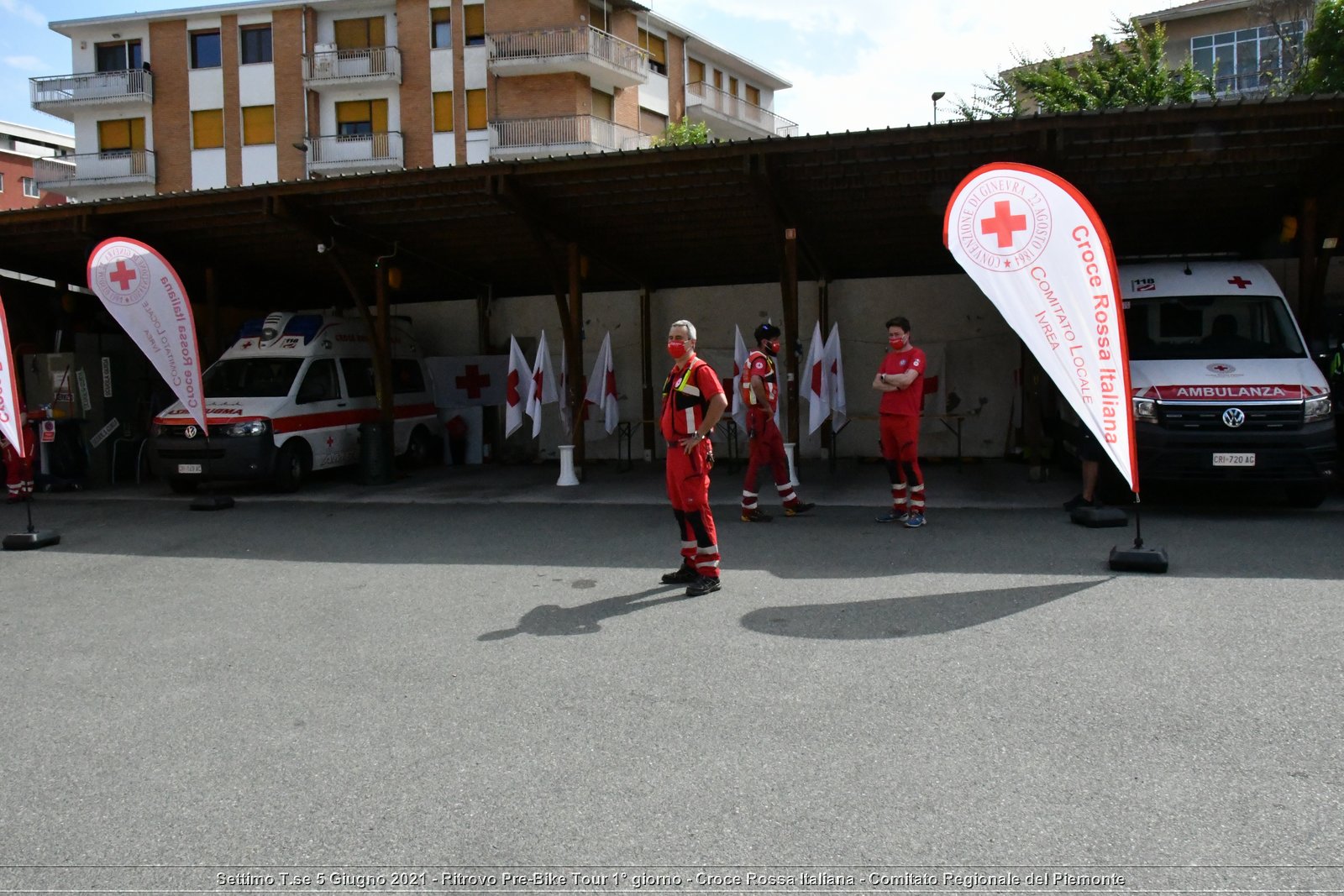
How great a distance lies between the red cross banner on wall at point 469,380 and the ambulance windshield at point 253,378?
3589 millimetres

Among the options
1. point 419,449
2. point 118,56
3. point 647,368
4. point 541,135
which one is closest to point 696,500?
point 647,368

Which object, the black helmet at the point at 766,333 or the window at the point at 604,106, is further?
the window at the point at 604,106

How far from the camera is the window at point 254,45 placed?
125 feet

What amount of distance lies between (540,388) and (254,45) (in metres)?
31.6

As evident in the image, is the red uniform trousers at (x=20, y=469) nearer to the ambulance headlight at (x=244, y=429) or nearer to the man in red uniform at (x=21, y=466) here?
the man in red uniform at (x=21, y=466)

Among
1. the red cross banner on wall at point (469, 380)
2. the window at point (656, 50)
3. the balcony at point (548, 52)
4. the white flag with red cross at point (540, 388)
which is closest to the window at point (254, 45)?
the balcony at point (548, 52)

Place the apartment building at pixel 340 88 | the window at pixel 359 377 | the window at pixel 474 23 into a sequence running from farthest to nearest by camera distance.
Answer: the window at pixel 474 23
the apartment building at pixel 340 88
the window at pixel 359 377

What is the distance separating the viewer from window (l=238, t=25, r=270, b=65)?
38.1m

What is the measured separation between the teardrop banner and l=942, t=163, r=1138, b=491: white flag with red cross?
846cm

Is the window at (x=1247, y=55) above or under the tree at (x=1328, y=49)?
above

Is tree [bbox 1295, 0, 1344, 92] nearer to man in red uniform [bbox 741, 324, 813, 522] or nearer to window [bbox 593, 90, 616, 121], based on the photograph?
man in red uniform [bbox 741, 324, 813, 522]

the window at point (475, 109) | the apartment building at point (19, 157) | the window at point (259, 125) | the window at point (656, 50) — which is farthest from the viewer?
the apartment building at point (19, 157)

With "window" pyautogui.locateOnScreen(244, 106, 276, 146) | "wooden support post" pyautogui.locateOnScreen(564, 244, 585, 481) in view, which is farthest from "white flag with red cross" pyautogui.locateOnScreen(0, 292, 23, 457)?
"window" pyautogui.locateOnScreen(244, 106, 276, 146)

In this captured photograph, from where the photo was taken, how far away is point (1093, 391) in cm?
684
